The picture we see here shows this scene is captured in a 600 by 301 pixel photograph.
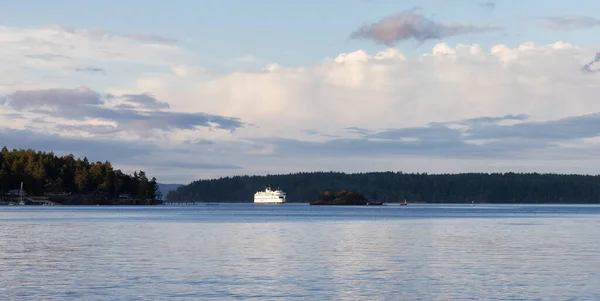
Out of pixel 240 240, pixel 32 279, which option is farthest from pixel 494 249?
pixel 32 279

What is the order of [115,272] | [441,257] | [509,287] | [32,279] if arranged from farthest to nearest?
[441,257] → [115,272] → [32,279] → [509,287]

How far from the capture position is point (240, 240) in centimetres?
8169

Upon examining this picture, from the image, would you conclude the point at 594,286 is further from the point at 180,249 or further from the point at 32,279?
the point at 180,249

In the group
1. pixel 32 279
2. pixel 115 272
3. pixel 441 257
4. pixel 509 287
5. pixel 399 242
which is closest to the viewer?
pixel 509 287

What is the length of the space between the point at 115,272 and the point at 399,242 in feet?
116

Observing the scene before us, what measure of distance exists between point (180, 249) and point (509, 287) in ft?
106

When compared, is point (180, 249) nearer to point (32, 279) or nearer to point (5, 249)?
point (5, 249)

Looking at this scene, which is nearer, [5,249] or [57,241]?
[5,249]

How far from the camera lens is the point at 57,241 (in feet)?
262

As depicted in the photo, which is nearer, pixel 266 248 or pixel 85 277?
pixel 85 277

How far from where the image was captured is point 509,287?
43.4 metres

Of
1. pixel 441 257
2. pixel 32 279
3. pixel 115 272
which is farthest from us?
pixel 441 257

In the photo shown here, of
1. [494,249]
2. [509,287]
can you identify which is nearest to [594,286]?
[509,287]

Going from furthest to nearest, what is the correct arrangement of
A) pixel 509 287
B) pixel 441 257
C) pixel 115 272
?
pixel 441 257
pixel 115 272
pixel 509 287
